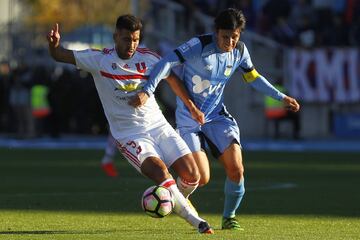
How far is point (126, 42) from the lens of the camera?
11.9 metres

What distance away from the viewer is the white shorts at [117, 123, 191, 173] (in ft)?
39.0

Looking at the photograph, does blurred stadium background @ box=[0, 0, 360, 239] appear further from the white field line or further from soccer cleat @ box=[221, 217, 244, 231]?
soccer cleat @ box=[221, 217, 244, 231]

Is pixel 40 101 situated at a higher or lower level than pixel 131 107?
lower

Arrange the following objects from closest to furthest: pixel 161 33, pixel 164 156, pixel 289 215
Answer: pixel 164 156, pixel 289 215, pixel 161 33

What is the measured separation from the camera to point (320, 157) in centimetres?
2797

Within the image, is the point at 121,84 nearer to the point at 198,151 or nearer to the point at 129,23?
the point at 129,23

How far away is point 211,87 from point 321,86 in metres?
23.4

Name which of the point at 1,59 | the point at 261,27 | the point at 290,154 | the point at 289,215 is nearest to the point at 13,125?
the point at 1,59

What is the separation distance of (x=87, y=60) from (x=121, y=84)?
41 centimetres

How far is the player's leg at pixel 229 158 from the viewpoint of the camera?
1271 centimetres

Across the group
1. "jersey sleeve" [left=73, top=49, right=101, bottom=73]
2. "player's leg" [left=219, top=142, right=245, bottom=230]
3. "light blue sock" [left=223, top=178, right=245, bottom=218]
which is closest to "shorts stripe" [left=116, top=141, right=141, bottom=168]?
"jersey sleeve" [left=73, top=49, right=101, bottom=73]

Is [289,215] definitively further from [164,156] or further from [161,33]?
[161,33]

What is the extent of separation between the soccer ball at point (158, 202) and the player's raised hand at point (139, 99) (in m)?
0.81

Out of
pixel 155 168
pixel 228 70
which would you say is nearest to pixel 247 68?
pixel 228 70
